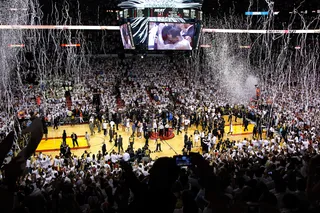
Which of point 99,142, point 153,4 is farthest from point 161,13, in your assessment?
point 99,142

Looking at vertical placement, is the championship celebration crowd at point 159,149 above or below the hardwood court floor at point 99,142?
above

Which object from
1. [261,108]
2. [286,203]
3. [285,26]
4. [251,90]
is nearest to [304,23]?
[285,26]

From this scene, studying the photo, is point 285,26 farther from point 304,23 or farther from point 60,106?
point 60,106

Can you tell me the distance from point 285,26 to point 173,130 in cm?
2654

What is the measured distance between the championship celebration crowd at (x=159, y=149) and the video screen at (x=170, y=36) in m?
4.26

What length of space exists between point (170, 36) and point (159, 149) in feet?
29.3

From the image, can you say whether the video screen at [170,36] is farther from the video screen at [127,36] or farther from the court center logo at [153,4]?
the video screen at [127,36]

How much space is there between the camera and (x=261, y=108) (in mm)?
20516

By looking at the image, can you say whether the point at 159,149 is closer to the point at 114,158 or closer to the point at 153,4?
the point at 114,158

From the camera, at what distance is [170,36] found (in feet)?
67.8

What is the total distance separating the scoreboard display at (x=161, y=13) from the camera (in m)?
19.4

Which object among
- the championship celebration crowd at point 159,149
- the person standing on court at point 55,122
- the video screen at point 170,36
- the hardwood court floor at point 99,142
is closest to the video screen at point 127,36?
the video screen at point 170,36

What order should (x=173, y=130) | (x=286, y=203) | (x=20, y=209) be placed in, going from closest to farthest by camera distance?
(x=20, y=209), (x=286, y=203), (x=173, y=130)

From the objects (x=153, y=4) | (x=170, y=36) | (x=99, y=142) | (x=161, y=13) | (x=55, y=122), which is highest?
(x=153, y=4)
